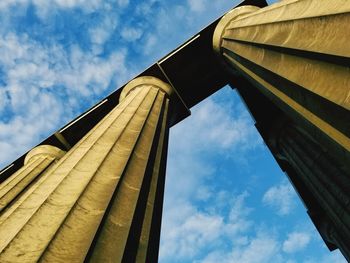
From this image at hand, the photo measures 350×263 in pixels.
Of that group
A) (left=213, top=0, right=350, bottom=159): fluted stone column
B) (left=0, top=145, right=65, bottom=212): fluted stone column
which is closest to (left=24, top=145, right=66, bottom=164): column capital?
(left=0, top=145, right=65, bottom=212): fluted stone column

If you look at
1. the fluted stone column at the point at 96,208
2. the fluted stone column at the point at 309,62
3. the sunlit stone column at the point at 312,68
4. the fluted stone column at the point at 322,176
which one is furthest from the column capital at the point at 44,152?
the fluted stone column at the point at 309,62

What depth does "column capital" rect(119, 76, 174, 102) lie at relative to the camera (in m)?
19.3

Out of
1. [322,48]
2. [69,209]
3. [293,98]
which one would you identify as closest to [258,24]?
[293,98]

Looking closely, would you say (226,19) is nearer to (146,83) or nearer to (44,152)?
(146,83)

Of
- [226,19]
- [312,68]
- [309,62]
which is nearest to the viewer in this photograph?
[312,68]

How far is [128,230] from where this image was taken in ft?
21.6

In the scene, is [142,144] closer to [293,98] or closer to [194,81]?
[293,98]

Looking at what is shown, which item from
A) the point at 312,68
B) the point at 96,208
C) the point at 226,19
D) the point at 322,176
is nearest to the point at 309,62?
the point at 312,68

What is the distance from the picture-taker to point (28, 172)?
1994 centimetres

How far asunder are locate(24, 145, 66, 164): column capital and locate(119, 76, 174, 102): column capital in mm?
6578

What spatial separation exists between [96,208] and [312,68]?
4.79 metres

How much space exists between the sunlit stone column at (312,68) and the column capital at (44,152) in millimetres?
13458

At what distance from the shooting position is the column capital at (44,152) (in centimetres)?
2316

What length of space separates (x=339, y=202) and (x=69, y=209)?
10930 millimetres
